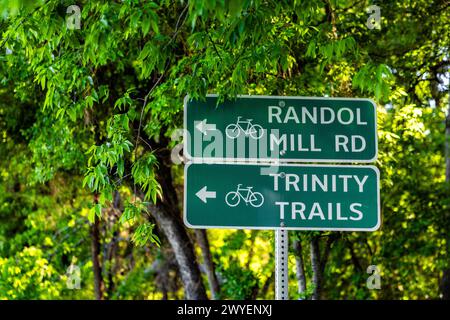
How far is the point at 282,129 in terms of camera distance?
14.8ft

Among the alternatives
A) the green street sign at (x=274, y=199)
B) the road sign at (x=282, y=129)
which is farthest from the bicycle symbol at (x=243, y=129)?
the green street sign at (x=274, y=199)

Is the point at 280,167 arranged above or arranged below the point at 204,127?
below

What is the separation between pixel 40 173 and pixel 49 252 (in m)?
5.65

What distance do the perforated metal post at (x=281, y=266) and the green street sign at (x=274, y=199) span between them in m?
0.07

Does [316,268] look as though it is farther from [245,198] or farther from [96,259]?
[96,259]

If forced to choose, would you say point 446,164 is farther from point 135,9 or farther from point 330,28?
point 135,9

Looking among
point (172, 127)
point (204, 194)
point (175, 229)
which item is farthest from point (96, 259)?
point (204, 194)

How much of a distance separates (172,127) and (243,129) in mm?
3701

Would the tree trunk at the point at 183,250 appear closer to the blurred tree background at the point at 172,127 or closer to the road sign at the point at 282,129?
the blurred tree background at the point at 172,127

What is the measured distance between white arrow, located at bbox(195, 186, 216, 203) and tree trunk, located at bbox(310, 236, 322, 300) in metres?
4.83

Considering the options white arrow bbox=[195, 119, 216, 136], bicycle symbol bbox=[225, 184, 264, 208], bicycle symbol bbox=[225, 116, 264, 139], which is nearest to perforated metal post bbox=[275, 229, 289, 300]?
bicycle symbol bbox=[225, 184, 264, 208]

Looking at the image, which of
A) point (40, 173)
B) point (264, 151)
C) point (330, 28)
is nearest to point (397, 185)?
point (40, 173)

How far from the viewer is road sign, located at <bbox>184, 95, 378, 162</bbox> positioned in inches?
175

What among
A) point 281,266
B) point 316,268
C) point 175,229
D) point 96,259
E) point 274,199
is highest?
point 96,259
